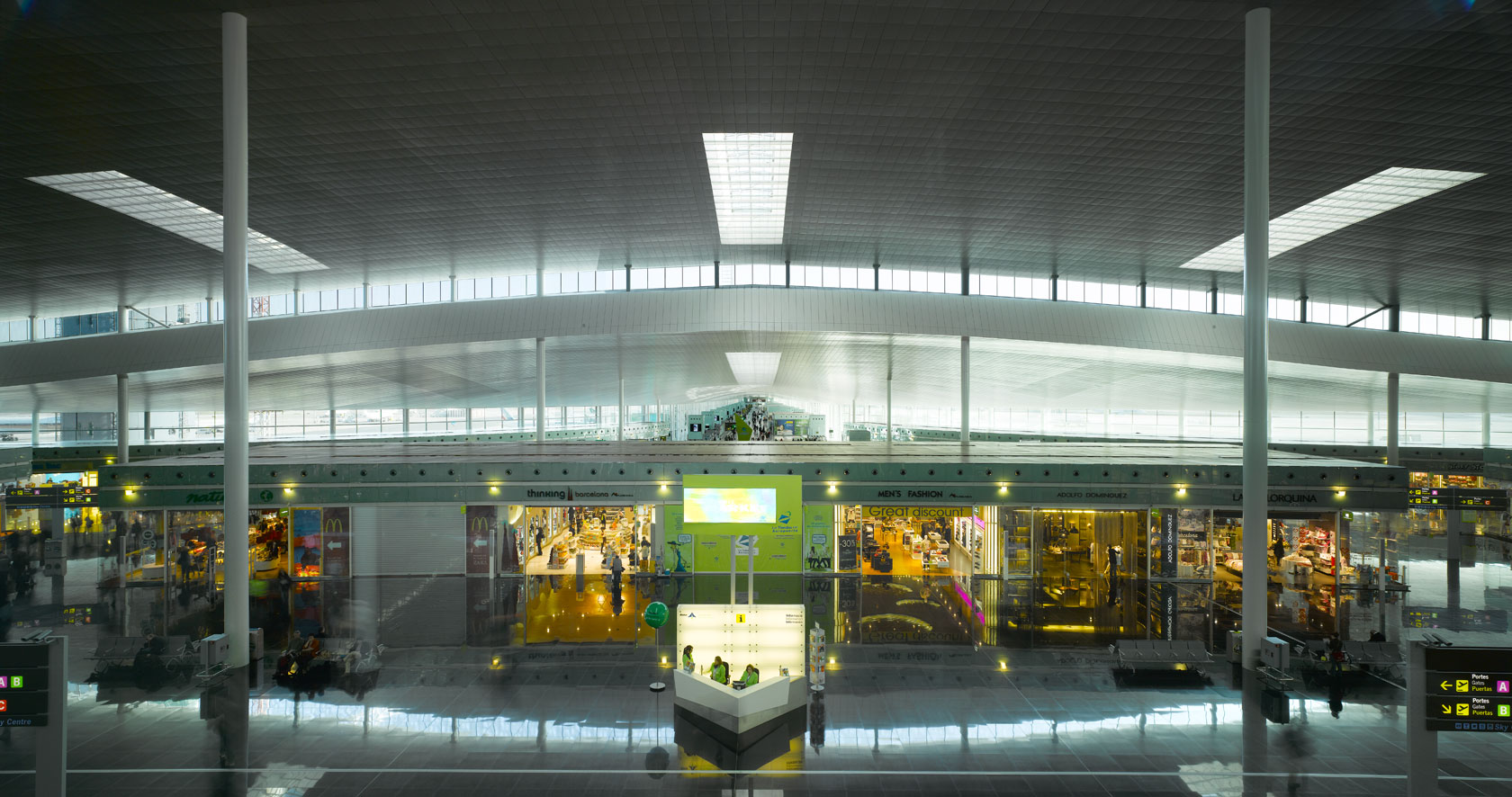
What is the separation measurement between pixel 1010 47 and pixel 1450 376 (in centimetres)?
2942

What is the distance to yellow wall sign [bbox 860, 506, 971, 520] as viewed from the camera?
2034cm

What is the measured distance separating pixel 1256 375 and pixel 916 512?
9398mm

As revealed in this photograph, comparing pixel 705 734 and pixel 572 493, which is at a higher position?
pixel 572 493

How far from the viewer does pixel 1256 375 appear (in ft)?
43.4

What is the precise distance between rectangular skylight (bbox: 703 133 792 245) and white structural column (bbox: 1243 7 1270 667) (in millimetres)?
8994

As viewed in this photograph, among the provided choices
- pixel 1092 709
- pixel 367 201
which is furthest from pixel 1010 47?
pixel 367 201

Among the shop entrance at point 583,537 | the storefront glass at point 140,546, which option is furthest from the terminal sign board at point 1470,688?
the storefront glass at point 140,546

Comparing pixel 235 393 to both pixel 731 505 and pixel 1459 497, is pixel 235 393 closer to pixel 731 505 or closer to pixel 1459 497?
pixel 731 505

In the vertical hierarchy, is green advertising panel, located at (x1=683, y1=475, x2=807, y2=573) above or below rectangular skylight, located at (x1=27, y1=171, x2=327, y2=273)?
below

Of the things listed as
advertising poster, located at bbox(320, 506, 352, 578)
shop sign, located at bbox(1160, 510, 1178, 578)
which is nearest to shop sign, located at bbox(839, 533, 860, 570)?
shop sign, located at bbox(1160, 510, 1178, 578)

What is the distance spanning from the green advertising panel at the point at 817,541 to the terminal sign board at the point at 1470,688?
14.7 m

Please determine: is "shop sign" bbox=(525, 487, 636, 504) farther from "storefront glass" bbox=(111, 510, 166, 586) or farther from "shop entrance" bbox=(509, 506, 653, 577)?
"storefront glass" bbox=(111, 510, 166, 586)

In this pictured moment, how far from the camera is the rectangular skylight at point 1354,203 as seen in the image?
1692cm

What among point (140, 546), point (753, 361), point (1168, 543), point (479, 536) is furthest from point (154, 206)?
point (1168, 543)
